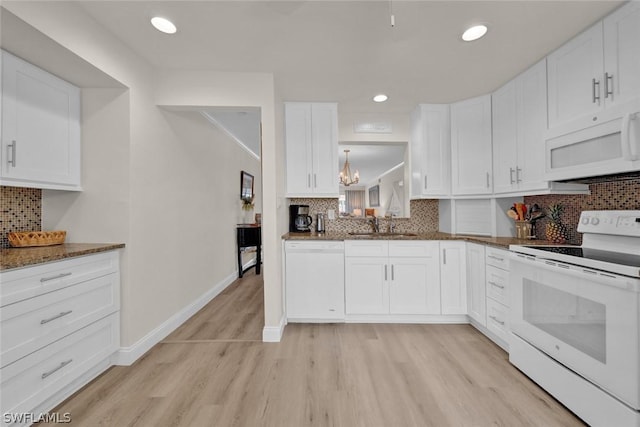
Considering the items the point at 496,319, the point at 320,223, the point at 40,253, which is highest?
the point at 320,223

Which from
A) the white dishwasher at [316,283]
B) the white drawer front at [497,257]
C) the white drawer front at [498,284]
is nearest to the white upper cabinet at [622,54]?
the white drawer front at [497,257]

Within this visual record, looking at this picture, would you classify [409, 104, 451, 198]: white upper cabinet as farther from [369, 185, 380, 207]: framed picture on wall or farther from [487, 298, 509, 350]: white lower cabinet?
[487, 298, 509, 350]: white lower cabinet

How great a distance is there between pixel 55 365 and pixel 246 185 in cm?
423

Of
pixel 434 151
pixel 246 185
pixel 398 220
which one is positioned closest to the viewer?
pixel 434 151

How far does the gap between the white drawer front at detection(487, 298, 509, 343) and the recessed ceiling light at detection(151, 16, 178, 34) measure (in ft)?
10.9

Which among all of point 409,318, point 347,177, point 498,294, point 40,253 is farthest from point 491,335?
point 40,253

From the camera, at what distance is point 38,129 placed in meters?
1.88

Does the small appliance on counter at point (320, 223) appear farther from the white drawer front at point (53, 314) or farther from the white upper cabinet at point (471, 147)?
the white drawer front at point (53, 314)

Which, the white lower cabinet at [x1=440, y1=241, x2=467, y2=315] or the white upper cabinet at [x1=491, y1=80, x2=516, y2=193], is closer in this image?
the white upper cabinet at [x1=491, y1=80, x2=516, y2=193]

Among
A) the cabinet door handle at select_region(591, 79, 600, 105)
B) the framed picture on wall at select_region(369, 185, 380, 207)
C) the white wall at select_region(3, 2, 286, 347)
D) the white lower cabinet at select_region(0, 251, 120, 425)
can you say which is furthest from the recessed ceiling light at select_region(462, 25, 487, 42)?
the white lower cabinet at select_region(0, 251, 120, 425)

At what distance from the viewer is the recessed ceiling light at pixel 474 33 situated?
191 centimetres

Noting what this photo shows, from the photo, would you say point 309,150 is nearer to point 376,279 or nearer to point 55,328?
point 376,279

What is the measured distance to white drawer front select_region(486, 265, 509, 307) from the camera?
229cm

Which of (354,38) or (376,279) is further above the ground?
(354,38)
